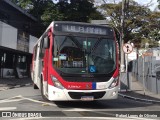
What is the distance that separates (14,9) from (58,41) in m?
27.4

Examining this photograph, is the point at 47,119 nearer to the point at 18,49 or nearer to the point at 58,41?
the point at 58,41

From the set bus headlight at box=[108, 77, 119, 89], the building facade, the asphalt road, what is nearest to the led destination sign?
bus headlight at box=[108, 77, 119, 89]

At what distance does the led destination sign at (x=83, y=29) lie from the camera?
13227 millimetres

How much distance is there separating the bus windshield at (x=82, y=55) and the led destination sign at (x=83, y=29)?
29 centimetres

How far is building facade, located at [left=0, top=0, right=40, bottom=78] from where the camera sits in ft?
104

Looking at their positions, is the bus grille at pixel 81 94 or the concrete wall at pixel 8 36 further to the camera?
the concrete wall at pixel 8 36

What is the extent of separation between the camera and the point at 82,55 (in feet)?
42.5

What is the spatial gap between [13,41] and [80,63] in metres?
21.4

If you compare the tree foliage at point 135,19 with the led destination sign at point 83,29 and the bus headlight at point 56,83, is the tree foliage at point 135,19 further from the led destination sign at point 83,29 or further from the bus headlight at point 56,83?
the bus headlight at point 56,83

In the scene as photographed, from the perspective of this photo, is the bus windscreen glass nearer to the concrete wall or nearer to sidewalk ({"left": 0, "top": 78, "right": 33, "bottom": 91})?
sidewalk ({"left": 0, "top": 78, "right": 33, "bottom": 91})

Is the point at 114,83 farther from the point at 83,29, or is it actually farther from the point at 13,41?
the point at 13,41

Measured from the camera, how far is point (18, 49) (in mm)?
35406

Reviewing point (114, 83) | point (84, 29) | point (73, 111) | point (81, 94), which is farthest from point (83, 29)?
point (73, 111)

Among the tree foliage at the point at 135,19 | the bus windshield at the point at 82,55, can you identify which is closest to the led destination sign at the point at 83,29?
the bus windshield at the point at 82,55
